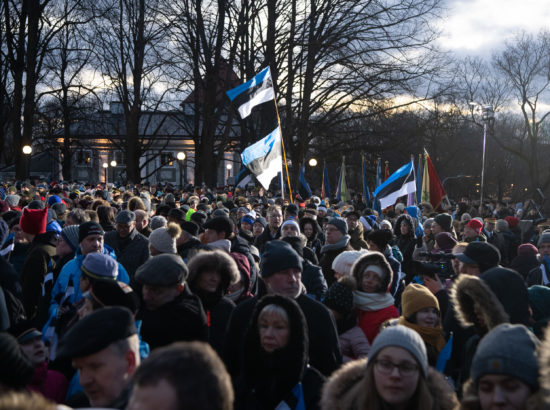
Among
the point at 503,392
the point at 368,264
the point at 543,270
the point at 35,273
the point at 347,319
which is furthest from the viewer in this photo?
the point at 543,270

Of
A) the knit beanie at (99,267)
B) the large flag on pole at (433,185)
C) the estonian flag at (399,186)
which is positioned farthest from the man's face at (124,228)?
the large flag on pole at (433,185)

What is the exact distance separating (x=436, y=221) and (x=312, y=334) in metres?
6.28

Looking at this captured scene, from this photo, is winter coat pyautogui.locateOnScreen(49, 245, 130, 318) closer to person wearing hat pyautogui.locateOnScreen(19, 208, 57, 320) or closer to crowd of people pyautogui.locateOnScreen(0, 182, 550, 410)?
crowd of people pyautogui.locateOnScreen(0, 182, 550, 410)

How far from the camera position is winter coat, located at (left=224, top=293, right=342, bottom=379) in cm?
Answer: 406

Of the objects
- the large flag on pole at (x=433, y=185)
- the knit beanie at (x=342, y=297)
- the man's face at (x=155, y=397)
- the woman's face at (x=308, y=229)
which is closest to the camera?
the man's face at (x=155, y=397)

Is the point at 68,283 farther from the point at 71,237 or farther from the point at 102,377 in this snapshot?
the point at 102,377

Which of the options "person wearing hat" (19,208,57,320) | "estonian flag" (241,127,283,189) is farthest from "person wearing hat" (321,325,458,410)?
"estonian flag" (241,127,283,189)

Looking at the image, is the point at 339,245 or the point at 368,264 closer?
the point at 368,264

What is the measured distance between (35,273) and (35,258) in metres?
0.17

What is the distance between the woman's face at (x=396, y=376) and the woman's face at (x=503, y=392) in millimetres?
334

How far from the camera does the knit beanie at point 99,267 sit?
429 centimetres

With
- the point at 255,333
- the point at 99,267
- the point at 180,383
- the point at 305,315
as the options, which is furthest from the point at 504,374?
the point at 99,267

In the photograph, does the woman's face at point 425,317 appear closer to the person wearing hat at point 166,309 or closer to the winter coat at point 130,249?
the person wearing hat at point 166,309

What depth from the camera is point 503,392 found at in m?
2.90
